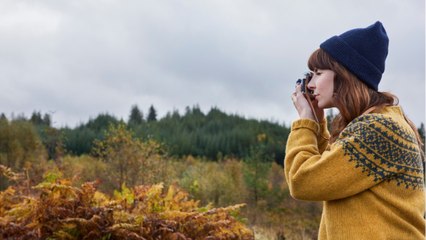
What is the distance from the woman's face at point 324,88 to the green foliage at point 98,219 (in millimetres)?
3201

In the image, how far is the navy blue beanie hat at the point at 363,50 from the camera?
8.06 feet

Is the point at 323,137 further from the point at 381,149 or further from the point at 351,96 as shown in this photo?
the point at 381,149

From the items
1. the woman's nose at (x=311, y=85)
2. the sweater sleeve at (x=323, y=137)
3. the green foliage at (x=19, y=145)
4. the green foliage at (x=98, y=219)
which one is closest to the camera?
the woman's nose at (x=311, y=85)

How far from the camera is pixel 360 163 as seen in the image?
2277 millimetres

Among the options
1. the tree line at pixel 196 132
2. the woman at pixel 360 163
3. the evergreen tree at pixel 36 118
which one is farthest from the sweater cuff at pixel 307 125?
the evergreen tree at pixel 36 118

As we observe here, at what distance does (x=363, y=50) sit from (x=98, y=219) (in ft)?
12.2

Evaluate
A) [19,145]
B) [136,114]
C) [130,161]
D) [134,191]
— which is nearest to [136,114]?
[136,114]

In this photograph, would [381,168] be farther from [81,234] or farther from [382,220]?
[81,234]

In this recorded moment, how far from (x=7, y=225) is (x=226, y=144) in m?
43.1

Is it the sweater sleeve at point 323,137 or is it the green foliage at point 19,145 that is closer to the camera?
the sweater sleeve at point 323,137

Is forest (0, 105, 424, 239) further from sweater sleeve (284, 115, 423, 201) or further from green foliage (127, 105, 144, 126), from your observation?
green foliage (127, 105, 144, 126)

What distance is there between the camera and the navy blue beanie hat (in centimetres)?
246

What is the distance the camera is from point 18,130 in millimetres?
21625

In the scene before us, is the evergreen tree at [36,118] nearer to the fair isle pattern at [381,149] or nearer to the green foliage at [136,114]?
the green foliage at [136,114]
